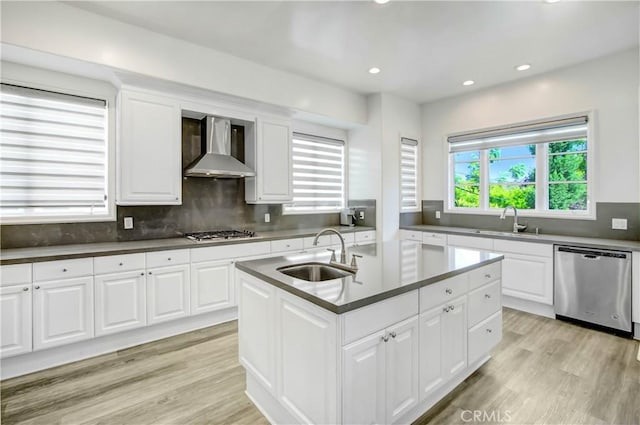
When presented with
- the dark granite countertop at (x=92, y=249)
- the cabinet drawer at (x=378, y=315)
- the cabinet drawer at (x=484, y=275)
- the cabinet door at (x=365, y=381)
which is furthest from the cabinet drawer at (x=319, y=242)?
the cabinet door at (x=365, y=381)

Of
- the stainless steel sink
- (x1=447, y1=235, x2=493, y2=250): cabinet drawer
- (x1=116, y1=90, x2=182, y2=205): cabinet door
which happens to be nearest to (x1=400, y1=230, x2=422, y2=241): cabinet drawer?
(x1=447, y1=235, x2=493, y2=250): cabinet drawer

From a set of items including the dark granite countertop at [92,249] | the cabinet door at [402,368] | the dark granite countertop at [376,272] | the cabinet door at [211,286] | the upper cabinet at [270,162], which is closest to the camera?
the dark granite countertop at [376,272]

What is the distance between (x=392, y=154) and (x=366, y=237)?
135 centimetres

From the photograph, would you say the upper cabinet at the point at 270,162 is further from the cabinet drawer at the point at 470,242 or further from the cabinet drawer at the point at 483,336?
the cabinet drawer at the point at 483,336

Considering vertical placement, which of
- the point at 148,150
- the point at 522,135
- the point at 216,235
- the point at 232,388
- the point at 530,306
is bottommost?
the point at 232,388

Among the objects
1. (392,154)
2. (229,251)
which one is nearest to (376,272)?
(229,251)

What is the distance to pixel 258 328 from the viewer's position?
194 cm

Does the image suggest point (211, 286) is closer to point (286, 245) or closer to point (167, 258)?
point (167, 258)

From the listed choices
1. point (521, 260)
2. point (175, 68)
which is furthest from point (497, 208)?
point (175, 68)

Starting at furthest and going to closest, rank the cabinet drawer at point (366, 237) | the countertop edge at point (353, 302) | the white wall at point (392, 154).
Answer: the white wall at point (392, 154) → the cabinet drawer at point (366, 237) → the countertop edge at point (353, 302)

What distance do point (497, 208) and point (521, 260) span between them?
1079 mm

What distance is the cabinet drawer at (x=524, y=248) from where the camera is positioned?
3.50m

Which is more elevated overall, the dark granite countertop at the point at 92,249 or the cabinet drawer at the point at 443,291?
the dark granite countertop at the point at 92,249

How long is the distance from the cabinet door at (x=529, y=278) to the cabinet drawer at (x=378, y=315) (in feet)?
8.71
